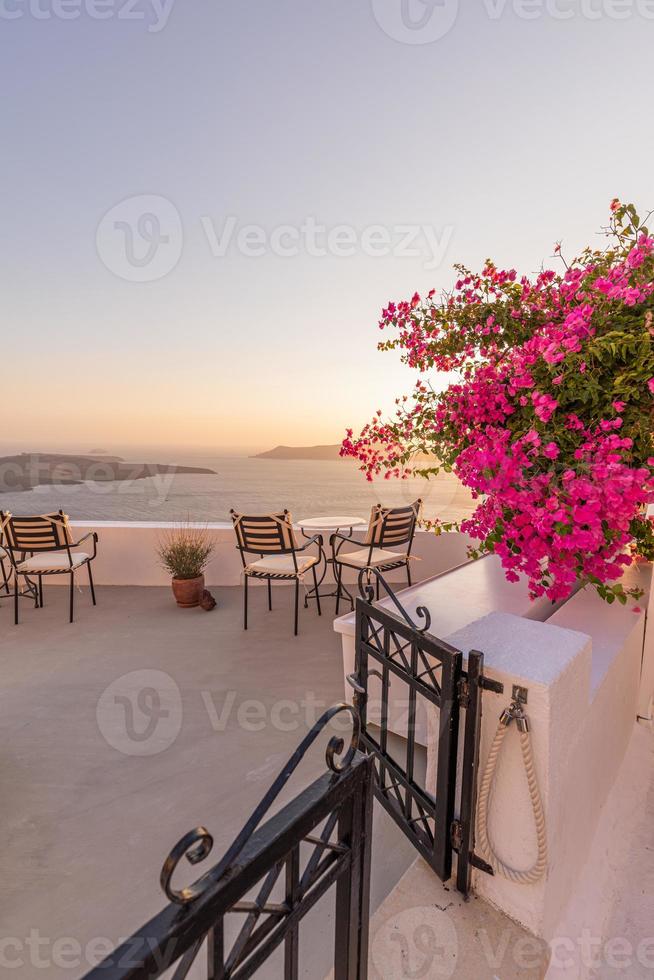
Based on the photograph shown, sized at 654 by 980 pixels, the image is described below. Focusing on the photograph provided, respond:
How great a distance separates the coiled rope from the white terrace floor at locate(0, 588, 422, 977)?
1.69 feet

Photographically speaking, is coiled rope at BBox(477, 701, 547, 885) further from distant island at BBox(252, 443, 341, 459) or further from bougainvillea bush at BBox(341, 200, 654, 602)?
distant island at BBox(252, 443, 341, 459)

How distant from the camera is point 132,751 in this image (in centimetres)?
221

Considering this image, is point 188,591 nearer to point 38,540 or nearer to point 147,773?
point 38,540

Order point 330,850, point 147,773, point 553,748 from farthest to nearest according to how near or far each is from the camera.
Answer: point 147,773, point 553,748, point 330,850

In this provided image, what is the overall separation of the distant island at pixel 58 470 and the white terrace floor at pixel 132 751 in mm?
1599

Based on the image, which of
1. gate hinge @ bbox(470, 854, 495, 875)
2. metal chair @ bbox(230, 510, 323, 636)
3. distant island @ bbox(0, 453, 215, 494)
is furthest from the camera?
distant island @ bbox(0, 453, 215, 494)

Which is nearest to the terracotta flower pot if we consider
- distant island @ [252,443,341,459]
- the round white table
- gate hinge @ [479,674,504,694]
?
the round white table

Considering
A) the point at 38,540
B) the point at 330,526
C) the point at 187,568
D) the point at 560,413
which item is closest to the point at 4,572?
the point at 38,540

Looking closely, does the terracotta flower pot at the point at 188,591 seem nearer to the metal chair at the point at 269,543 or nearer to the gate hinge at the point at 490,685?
the metal chair at the point at 269,543

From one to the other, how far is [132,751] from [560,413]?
2352mm

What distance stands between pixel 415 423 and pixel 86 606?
3590mm

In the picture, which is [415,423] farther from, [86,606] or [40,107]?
[40,107]

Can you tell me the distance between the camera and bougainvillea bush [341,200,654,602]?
4.69ft

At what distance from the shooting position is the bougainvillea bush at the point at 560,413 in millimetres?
1431
